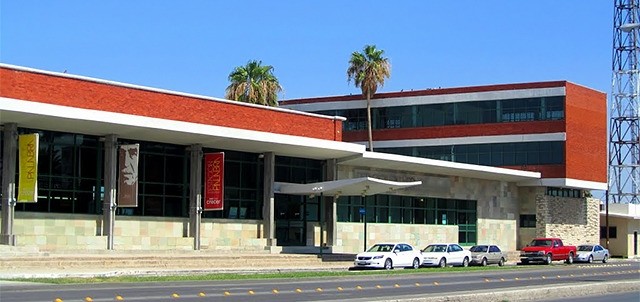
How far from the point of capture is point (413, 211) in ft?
197

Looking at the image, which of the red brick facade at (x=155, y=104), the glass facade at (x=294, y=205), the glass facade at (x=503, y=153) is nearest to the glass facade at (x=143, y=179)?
the glass facade at (x=294, y=205)

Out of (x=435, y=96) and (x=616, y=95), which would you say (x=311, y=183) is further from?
(x=616, y=95)

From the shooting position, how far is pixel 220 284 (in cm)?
3017

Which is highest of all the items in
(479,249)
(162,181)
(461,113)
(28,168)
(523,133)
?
(461,113)

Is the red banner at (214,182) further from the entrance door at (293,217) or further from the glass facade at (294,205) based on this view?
the entrance door at (293,217)

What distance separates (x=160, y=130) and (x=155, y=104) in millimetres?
1815

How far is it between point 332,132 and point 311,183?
320cm

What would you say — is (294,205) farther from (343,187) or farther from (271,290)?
(271,290)

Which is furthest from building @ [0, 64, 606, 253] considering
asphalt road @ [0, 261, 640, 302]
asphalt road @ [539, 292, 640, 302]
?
asphalt road @ [539, 292, 640, 302]

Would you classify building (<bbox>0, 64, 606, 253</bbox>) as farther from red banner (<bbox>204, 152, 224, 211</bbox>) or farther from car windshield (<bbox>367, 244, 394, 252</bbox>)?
car windshield (<bbox>367, 244, 394, 252</bbox>)

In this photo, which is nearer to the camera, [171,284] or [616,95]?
[171,284]

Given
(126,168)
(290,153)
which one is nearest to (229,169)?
(290,153)

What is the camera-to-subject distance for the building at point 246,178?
40.1m

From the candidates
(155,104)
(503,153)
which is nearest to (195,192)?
(155,104)
